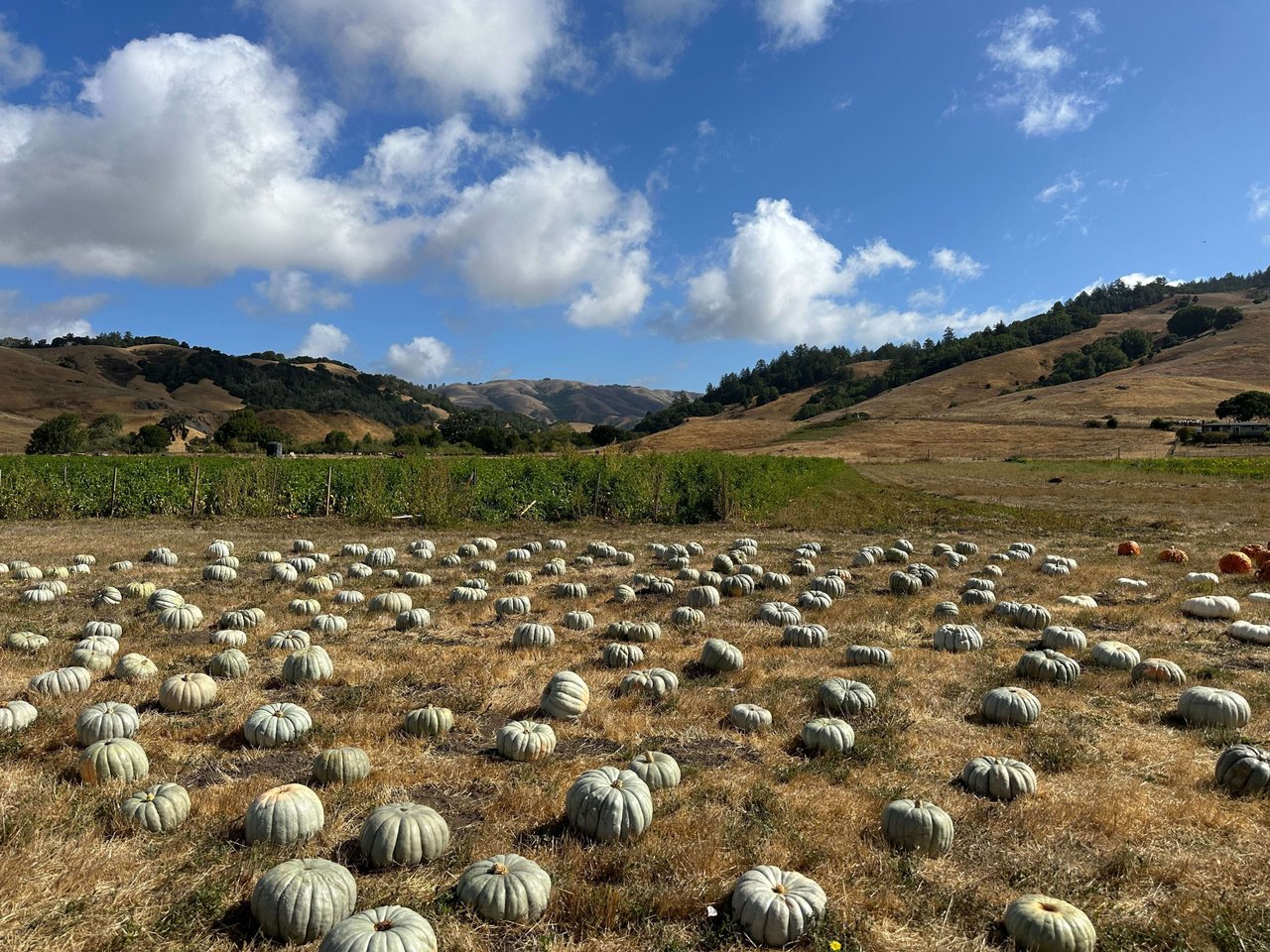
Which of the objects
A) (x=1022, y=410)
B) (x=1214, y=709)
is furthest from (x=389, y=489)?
(x=1022, y=410)

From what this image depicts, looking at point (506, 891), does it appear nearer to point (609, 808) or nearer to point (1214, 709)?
point (609, 808)

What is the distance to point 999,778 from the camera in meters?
5.57

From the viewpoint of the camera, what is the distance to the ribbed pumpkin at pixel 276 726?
6.18 meters

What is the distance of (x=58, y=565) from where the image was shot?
13.8 m

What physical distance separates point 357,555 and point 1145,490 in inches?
1466

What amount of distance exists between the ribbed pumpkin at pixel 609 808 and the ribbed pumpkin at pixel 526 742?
1.09 meters

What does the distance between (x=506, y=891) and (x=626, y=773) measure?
4.30ft

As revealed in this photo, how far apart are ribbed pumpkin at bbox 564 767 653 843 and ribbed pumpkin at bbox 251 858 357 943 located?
1.48 metres

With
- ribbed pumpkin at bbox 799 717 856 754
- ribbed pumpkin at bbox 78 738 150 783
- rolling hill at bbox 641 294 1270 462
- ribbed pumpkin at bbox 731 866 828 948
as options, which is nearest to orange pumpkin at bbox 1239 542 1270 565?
ribbed pumpkin at bbox 799 717 856 754

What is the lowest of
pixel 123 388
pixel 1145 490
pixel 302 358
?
pixel 1145 490

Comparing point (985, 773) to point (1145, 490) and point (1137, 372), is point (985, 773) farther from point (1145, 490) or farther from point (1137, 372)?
point (1137, 372)

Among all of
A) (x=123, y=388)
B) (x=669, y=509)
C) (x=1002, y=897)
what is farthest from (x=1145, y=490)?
(x=123, y=388)

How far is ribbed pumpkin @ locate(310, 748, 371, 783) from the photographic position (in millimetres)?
5543

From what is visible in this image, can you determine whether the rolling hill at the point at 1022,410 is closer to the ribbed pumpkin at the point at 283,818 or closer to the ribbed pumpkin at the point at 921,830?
the ribbed pumpkin at the point at 921,830
